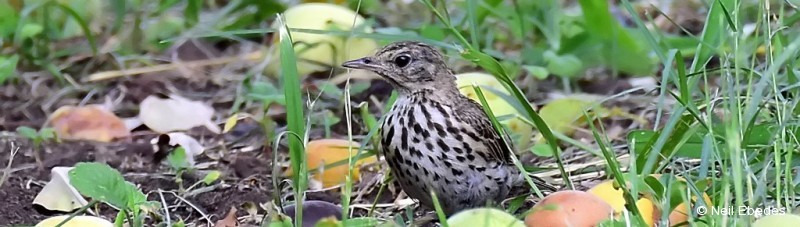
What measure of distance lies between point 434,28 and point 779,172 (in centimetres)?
225

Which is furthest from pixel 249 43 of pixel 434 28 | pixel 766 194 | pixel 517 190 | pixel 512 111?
pixel 766 194

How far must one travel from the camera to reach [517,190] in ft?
13.1

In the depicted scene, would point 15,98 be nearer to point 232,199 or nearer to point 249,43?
point 249,43

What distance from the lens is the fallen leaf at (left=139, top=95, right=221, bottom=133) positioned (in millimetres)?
5086

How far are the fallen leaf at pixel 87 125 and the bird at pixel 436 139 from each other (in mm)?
1327

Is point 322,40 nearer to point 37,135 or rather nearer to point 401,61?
point 37,135

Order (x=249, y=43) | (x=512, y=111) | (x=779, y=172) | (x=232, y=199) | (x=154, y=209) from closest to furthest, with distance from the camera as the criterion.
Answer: (x=779, y=172) < (x=154, y=209) < (x=232, y=199) < (x=512, y=111) < (x=249, y=43)

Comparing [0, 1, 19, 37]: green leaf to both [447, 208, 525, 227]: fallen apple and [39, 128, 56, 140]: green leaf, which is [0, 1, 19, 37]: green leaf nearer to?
[39, 128, 56, 140]: green leaf

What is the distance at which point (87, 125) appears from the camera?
4910mm

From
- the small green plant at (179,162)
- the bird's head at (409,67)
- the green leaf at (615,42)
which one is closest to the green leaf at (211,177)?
the small green plant at (179,162)

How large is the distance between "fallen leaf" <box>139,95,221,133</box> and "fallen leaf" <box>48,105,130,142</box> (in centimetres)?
11

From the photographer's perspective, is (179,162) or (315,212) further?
(179,162)

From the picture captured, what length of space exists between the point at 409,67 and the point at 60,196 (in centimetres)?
100

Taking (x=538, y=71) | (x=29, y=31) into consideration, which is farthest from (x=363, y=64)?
→ (x=29, y=31)
